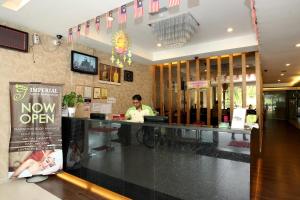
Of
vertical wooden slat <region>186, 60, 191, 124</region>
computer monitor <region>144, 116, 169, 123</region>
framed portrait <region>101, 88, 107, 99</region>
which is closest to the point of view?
computer monitor <region>144, 116, 169, 123</region>

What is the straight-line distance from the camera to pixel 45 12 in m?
3.43

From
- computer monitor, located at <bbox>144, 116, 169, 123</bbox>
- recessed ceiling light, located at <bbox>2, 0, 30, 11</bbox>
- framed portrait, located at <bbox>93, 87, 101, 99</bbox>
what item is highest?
recessed ceiling light, located at <bbox>2, 0, 30, 11</bbox>

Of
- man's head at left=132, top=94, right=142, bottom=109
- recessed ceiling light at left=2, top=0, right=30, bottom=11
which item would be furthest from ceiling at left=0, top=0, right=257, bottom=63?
man's head at left=132, top=94, right=142, bottom=109

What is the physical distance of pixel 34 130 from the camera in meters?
3.79

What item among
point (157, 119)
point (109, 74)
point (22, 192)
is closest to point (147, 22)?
point (109, 74)

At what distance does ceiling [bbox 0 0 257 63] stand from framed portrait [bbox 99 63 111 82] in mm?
466

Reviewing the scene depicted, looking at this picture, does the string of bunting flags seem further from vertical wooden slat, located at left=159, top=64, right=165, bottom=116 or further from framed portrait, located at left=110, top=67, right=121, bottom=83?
vertical wooden slat, located at left=159, top=64, right=165, bottom=116

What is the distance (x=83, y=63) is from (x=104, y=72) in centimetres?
75

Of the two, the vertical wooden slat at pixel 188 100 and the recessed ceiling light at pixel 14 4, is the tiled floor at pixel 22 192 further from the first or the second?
the vertical wooden slat at pixel 188 100

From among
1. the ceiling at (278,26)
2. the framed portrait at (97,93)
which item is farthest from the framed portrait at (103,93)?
the ceiling at (278,26)

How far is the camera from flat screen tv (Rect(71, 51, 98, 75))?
4777 millimetres

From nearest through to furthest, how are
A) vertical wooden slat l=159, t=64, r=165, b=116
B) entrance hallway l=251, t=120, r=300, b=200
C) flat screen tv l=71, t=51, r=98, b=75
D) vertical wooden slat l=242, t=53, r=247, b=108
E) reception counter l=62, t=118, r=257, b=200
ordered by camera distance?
reception counter l=62, t=118, r=257, b=200 → entrance hallway l=251, t=120, r=300, b=200 → flat screen tv l=71, t=51, r=98, b=75 → vertical wooden slat l=242, t=53, r=247, b=108 → vertical wooden slat l=159, t=64, r=165, b=116

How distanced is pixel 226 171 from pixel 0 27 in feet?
14.2

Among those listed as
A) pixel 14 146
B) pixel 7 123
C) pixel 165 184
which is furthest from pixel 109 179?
pixel 7 123
